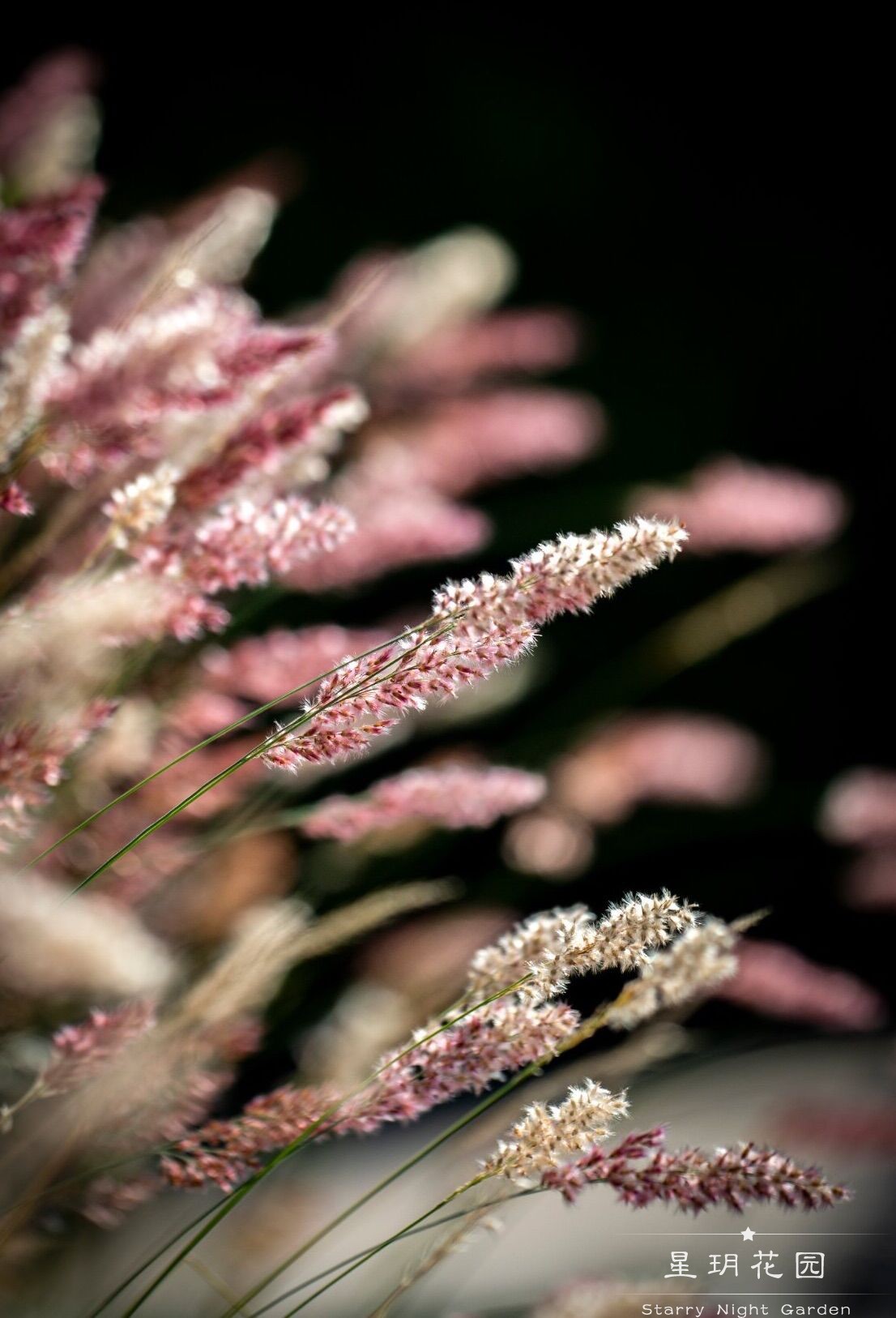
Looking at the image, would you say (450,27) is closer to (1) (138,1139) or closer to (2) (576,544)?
(2) (576,544)

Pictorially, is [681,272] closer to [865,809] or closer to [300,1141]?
[865,809]

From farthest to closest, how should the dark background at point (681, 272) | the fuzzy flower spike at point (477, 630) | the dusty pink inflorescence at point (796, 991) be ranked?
the dark background at point (681, 272) → the dusty pink inflorescence at point (796, 991) → the fuzzy flower spike at point (477, 630)

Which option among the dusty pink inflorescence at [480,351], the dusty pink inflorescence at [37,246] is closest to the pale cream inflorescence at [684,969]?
the dusty pink inflorescence at [37,246]

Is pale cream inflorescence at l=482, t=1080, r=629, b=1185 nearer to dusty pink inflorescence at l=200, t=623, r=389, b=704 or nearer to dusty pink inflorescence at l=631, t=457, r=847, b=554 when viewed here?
dusty pink inflorescence at l=200, t=623, r=389, b=704

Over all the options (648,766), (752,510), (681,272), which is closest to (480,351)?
(752,510)

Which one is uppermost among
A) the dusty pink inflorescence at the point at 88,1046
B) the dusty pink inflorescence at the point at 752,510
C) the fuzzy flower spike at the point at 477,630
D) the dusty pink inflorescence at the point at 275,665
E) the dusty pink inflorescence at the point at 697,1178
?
the dusty pink inflorescence at the point at 752,510

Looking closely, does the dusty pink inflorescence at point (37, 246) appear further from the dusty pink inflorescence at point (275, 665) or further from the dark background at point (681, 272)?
the dark background at point (681, 272)

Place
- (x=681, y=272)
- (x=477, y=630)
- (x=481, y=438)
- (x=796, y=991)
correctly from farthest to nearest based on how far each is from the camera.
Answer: (x=681, y=272), (x=481, y=438), (x=796, y=991), (x=477, y=630)

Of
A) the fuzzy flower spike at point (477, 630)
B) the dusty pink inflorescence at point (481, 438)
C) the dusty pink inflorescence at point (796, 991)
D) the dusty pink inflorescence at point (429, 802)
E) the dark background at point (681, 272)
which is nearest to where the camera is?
the fuzzy flower spike at point (477, 630)
